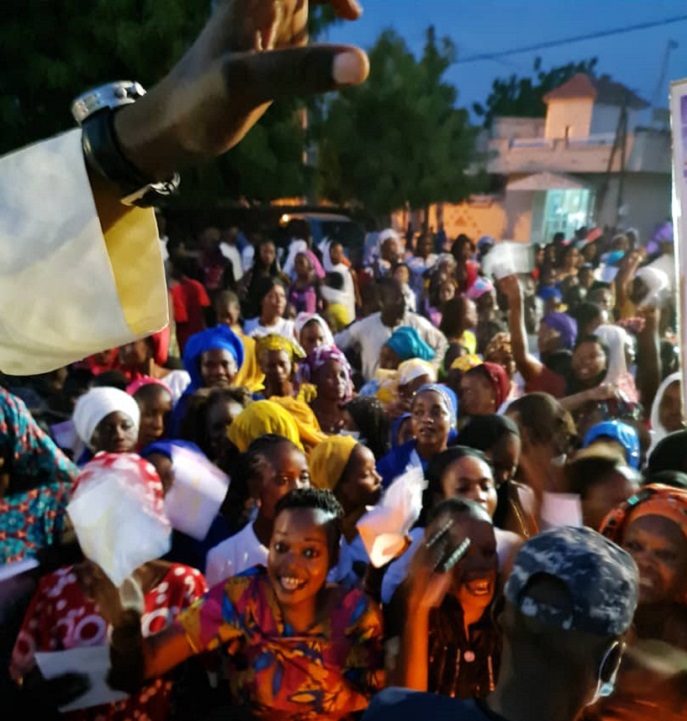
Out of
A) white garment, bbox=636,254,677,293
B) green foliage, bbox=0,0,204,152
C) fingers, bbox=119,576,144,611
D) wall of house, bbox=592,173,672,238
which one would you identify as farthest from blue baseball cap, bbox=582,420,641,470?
wall of house, bbox=592,173,672,238

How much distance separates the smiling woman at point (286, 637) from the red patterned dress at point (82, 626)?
119mm

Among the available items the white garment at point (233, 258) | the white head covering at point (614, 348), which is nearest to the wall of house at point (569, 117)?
the white garment at point (233, 258)

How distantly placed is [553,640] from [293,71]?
1090mm

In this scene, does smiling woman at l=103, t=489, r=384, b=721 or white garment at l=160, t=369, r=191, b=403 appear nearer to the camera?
smiling woman at l=103, t=489, r=384, b=721

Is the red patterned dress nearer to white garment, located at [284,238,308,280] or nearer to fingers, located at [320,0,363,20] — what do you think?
fingers, located at [320,0,363,20]

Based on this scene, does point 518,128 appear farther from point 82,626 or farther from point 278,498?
point 82,626

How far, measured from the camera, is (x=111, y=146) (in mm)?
996

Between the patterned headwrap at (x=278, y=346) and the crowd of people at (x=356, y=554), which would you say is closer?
the crowd of people at (x=356, y=554)

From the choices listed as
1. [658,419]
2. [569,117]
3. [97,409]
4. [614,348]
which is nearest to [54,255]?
[97,409]

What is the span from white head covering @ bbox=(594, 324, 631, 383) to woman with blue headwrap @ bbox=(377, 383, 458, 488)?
1459mm

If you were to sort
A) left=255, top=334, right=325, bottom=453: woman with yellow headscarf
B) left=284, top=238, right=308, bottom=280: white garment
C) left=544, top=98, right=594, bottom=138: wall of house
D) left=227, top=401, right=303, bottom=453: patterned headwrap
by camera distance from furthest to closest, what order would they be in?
left=544, top=98, right=594, bottom=138: wall of house → left=284, top=238, right=308, bottom=280: white garment → left=255, top=334, right=325, bottom=453: woman with yellow headscarf → left=227, top=401, right=303, bottom=453: patterned headwrap

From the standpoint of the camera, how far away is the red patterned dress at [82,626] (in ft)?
8.02

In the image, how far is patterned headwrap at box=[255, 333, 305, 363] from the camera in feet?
16.2

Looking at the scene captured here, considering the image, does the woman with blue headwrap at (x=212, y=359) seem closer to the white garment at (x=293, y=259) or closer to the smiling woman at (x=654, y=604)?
the smiling woman at (x=654, y=604)
